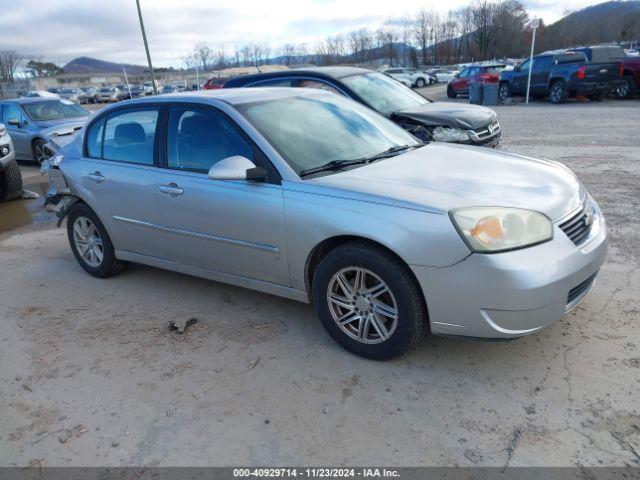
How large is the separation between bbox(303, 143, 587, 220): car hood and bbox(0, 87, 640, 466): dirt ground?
926 mm

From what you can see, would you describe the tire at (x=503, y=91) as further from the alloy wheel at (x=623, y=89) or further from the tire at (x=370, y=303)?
the tire at (x=370, y=303)

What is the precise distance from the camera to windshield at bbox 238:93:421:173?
3.60m

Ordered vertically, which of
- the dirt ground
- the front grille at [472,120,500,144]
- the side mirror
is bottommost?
the dirt ground

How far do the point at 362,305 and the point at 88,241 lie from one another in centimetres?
310

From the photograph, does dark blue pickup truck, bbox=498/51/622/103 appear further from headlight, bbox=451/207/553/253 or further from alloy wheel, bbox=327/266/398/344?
alloy wheel, bbox=327/266/398/344

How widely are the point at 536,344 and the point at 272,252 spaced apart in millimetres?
1790

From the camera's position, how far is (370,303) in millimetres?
3145

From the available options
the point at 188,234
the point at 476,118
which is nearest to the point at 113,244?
the point at 188,234

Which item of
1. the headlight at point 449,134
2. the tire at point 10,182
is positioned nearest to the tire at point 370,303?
the headlight at point 449,134

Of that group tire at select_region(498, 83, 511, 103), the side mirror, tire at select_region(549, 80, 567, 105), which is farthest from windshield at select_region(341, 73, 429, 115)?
tire at select_region(498, 83, 511, 103)

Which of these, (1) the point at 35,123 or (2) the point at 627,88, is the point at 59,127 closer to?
(1) the point at 35,123

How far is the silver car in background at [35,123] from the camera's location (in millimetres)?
12055

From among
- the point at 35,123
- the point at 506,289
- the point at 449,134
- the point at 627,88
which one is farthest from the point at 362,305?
the point at 627,88

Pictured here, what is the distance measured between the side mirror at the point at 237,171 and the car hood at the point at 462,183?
1.29 feet
